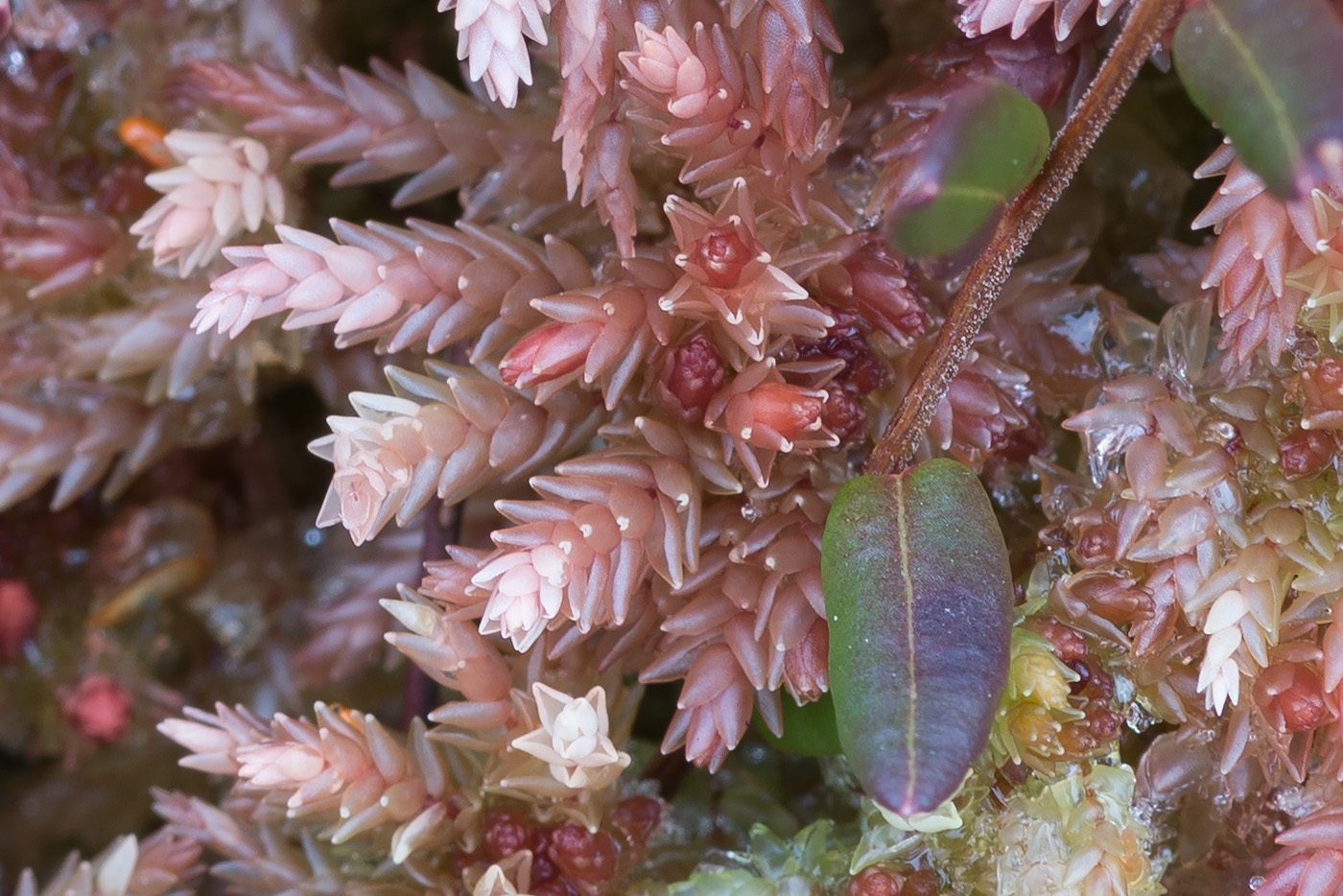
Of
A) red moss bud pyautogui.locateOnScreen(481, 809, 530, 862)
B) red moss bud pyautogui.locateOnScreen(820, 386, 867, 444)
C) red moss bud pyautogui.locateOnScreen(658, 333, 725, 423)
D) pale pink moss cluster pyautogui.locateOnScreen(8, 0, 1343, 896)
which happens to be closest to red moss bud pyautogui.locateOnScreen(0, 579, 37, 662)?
pale pink moss cluster pyautogui.locateOnScreen(8, 0, 1343, 896)

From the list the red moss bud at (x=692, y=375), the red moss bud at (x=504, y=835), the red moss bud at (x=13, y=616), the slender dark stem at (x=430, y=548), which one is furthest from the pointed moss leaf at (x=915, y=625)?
the red moss bud at (x=13, y=616)

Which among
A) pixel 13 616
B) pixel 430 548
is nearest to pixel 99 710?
pixel 13 616

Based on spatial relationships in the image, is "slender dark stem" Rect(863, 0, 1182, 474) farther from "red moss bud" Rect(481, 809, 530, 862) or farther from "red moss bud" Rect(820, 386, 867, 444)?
"red moss bud" Rect(481, 809, 530, 862)

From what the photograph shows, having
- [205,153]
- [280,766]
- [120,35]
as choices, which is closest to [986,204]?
[280,766]

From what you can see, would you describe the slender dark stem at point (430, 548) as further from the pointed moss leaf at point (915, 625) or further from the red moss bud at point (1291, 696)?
the red moss bud at point (1291, 696)

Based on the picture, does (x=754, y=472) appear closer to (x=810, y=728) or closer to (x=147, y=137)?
(x=810, y=728)
